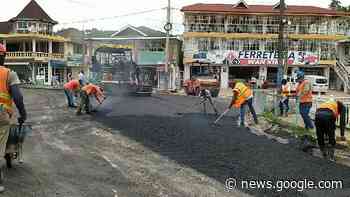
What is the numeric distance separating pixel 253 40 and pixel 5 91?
143 feet

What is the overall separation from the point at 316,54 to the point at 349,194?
43.4 metres

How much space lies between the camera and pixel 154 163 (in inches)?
310

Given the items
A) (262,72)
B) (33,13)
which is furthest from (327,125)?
(33,13)

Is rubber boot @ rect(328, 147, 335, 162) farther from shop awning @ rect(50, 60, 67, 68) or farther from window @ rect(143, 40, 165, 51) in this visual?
shop awning @ rect(50, 60, 67, 68)

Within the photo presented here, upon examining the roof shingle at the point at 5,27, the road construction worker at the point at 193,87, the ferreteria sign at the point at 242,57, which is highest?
the roof shingle at the point at 5,27

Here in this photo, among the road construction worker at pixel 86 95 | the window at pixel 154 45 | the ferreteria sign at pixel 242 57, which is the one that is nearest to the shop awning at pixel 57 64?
the window at pixel 154 45

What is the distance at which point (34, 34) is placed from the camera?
5612 centimetres

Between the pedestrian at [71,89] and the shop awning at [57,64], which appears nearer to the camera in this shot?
the pedestrian at [71,89]

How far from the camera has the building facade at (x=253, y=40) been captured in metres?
47.0

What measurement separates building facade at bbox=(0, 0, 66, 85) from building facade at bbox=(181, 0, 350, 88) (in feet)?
55.8

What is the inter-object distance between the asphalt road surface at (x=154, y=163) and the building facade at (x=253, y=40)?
3452cm

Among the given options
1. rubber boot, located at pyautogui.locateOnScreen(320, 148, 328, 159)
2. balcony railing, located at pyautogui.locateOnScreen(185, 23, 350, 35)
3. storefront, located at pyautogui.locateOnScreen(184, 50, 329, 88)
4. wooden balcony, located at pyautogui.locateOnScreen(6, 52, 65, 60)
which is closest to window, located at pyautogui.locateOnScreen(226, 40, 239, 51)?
storefront, located at pyautogui.locateOnScreen(184, 50, 329, 88)

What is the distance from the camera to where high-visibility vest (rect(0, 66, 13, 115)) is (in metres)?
5.85

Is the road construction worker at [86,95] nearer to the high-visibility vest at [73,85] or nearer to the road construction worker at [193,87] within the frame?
the high-visibility vest at [73,85]
